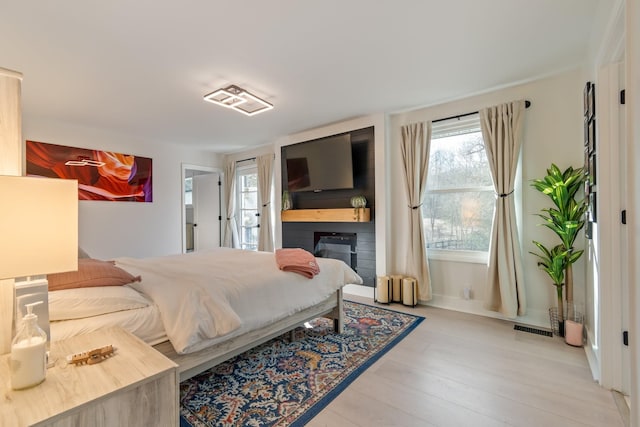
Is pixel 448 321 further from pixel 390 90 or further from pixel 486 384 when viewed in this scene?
pixel 390 90

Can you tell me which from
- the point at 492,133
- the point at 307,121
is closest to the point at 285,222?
the point at 307,121

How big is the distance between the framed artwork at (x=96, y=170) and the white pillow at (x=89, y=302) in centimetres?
345

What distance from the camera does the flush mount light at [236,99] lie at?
9.53ft

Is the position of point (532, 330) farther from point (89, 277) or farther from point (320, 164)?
point (89, 277)

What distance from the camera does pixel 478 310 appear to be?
3320 millimetres

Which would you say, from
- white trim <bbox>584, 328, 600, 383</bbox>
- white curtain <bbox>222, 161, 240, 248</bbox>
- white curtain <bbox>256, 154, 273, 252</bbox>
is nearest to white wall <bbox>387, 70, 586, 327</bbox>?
white trim <bbox>584, 328, 600, 383</bbox>

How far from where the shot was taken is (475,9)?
6.32 feet

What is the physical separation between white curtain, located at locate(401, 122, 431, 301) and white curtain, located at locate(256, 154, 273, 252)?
257cm

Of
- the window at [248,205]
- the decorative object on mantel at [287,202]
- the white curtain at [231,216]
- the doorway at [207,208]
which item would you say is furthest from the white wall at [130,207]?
the decorative object on mantel at [287,202]

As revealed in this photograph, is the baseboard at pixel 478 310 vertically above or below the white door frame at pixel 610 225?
below

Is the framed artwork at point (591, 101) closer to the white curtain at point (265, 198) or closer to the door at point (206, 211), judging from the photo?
the white curtain at point (265, 198)

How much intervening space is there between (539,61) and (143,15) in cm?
325

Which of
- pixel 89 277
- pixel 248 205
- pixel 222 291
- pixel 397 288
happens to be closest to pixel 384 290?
pixel 397 288

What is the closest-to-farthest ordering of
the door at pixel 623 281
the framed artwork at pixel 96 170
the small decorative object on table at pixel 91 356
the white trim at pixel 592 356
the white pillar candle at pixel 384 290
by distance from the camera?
the small decorative object on table at pixel 91 356 < the door at pixel 623 281 < the white trim at pixel 592 356 < the white pillar candle at pixel 384 290 < the framed artwork at pixel 96 170
